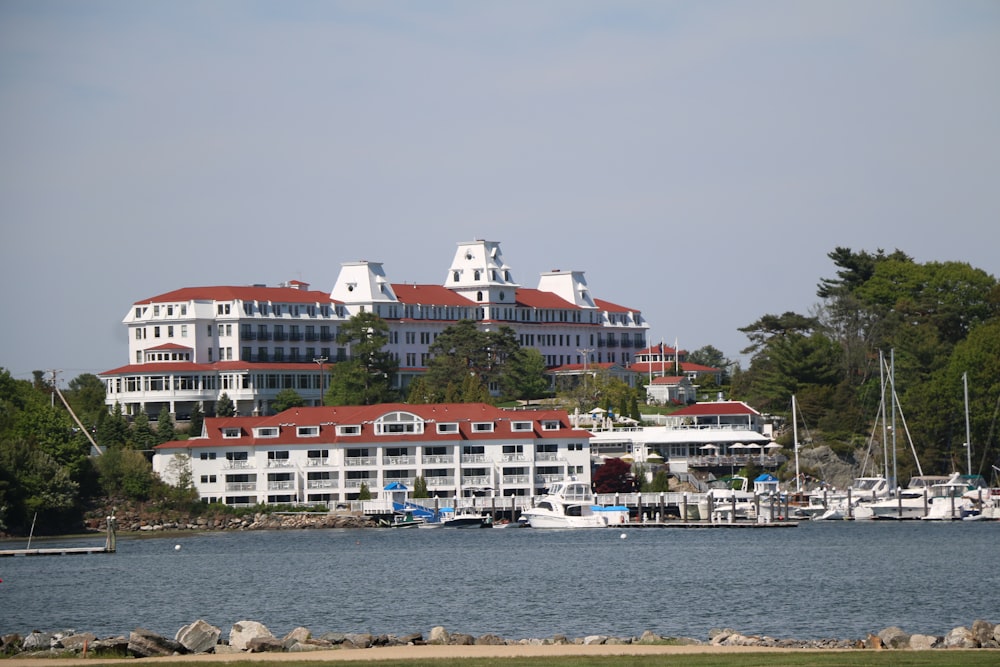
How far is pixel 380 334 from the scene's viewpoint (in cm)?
13300

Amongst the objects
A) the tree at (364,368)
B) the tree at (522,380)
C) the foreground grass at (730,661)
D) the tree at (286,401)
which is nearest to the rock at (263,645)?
the foreground grass at (730,661)

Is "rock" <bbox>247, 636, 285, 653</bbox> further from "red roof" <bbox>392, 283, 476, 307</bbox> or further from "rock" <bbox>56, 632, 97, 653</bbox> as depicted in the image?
"red roof" <bbox>392, 283, 476, 307</bbox>

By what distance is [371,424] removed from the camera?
102438 mm

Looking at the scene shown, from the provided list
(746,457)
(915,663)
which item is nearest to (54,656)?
(915,663)

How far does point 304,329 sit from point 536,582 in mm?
78199

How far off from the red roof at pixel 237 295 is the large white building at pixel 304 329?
0.14 meters

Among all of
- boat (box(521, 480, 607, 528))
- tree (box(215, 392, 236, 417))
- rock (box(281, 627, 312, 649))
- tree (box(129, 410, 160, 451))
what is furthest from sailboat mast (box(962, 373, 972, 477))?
rock (box(281, 627, 312, 649))

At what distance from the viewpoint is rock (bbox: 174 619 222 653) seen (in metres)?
35.8

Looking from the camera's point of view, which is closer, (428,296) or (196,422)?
(196,422)

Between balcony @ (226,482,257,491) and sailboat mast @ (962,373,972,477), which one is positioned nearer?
sailboat mast @ (962,373,972,477)

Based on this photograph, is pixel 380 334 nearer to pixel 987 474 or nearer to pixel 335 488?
pixel 335 488

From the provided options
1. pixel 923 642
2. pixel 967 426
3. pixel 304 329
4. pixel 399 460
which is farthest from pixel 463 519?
pixel 923 642

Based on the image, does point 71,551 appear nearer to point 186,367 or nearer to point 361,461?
Result: point 361,461

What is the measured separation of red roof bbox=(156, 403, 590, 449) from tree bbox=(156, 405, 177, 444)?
788 centimetres
